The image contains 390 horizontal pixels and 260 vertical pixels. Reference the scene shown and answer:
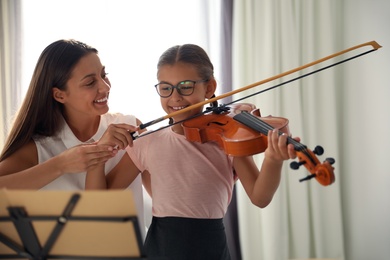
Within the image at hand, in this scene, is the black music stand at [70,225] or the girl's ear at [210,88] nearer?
the black music stand at [70,225]

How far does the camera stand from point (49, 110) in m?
1.86

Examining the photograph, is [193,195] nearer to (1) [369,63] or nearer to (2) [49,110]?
(2) [49,110]

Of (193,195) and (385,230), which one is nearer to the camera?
(193,195)

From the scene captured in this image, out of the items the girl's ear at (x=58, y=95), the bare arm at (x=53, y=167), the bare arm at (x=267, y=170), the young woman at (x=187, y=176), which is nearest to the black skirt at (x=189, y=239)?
the young woman at (x=187, y=176)

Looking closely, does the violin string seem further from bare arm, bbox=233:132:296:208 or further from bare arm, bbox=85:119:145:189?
bare arm, bbox=85:119:145:189

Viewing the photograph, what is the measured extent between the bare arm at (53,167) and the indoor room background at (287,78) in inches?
48.7

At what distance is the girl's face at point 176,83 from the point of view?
160 centimetres

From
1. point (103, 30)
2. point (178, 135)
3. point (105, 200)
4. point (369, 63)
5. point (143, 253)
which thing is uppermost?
point (103, 30)

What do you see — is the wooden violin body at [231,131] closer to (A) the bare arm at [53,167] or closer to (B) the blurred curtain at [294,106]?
(A) the bare arm at [53,167]

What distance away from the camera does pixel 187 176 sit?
1.60 metres

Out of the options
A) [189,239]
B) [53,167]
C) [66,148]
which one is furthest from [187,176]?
[66,148]

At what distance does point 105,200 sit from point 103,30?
203 cm

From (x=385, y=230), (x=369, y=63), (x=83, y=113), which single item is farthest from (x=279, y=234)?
(x=83, y=113)

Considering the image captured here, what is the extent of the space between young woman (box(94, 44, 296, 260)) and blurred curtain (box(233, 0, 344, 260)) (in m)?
1.19
